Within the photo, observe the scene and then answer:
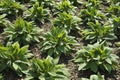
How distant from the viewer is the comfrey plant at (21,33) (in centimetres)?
845

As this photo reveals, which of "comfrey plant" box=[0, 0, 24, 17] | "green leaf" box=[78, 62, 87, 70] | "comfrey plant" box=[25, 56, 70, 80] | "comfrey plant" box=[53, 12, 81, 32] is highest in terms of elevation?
"comfrey plant" box=[0, 0, 24, 17]

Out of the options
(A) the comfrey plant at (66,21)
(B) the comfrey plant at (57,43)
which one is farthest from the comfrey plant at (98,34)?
(B) the comfrey plant at (57,43)

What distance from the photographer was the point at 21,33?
8.38 meters

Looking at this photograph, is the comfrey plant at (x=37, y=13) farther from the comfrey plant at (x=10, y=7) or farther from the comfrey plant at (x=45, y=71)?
the comfrey plant at (x=45, y=71)

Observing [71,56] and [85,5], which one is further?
[85,5]

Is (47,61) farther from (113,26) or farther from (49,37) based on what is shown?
(113,26)

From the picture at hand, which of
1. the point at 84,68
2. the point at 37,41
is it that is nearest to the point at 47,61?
the point at 84,68

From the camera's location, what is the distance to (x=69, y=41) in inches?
329

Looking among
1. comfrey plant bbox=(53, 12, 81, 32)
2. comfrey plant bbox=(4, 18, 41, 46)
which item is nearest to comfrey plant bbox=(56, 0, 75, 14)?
comfrey plant bbox=(53, 12, 81, 32)

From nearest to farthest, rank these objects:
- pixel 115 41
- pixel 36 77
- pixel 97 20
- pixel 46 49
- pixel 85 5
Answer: pixel 36 77
pixel 46 49
pixel 115 41
pixel 97 20
pixel 85 5

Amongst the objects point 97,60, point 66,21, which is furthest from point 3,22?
A: point 97,60

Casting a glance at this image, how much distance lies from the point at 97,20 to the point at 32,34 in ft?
8.12

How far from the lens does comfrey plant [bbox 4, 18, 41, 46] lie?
27.7 ft

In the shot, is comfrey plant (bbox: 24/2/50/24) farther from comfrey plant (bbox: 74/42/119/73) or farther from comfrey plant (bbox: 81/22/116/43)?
comfrey plant (bbox: 74/42/119/73)
